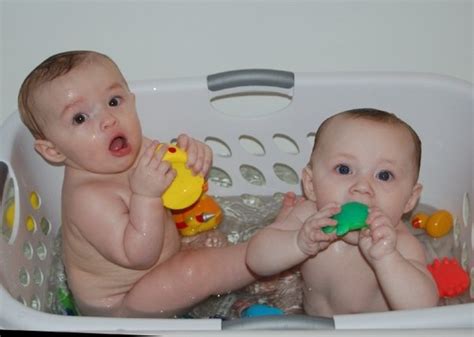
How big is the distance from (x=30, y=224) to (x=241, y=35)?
1.96ft

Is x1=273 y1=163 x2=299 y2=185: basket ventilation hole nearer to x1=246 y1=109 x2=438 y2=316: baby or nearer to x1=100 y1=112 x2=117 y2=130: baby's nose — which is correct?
x1=246 y1=109 x2=438 y2=316: baby

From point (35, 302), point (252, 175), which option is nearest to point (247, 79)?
point (252, 175)

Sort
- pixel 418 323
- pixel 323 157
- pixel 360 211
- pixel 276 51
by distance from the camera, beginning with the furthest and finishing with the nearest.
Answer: pixel 276 51, pixel 323 157, pixel 360 211, pixel 418 323

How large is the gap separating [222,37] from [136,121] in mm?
447

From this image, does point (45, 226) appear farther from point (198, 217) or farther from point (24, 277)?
point (198, 217)

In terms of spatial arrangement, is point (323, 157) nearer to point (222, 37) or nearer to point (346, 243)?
point (346, 243)

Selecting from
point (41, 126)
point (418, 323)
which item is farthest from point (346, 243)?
point (41, 126)

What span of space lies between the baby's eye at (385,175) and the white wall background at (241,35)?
0.48 meters

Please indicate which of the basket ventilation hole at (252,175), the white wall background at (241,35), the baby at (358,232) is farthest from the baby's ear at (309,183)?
the white wall background at (241,35)

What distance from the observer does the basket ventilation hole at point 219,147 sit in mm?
1603

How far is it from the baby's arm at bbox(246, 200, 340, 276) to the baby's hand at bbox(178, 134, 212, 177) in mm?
160

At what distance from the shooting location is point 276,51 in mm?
1710

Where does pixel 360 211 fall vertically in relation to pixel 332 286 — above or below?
above

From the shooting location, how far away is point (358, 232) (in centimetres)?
126
